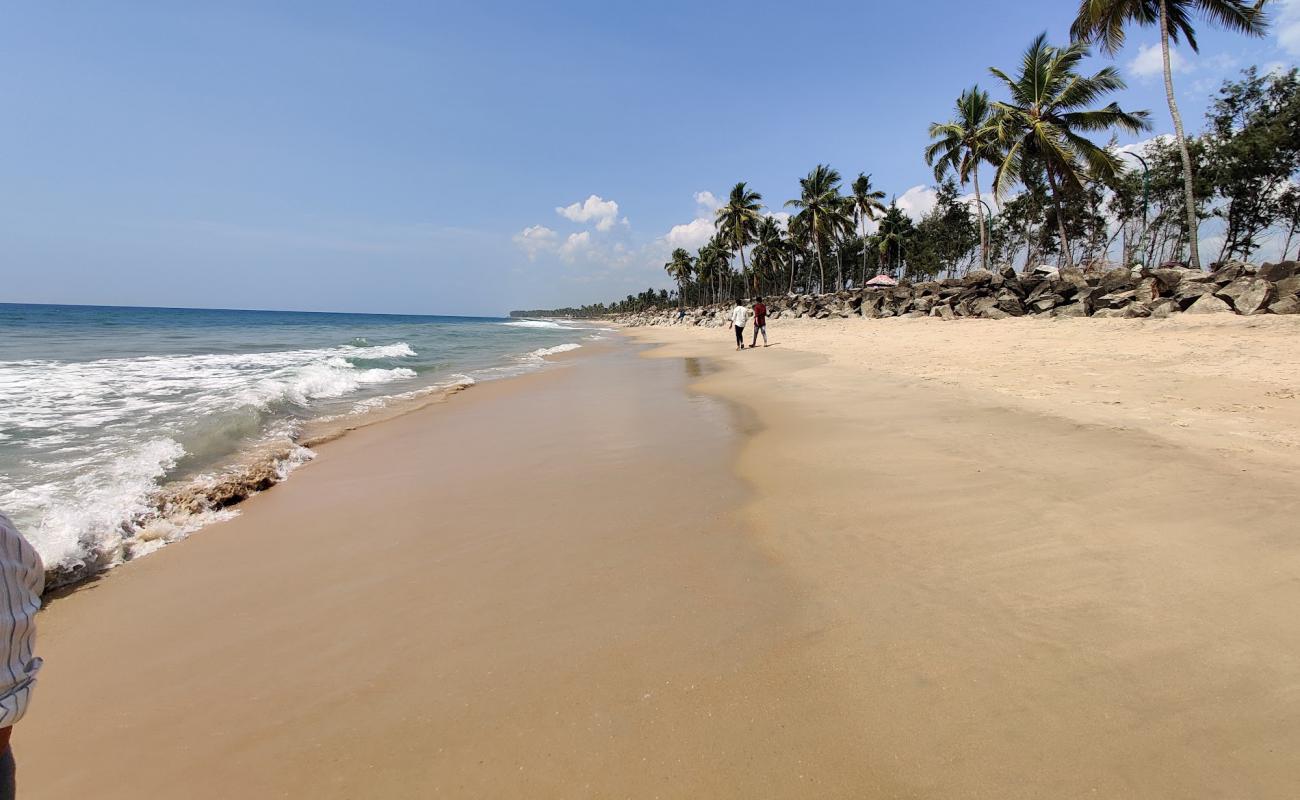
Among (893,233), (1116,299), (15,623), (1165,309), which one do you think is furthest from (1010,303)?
(893,233)

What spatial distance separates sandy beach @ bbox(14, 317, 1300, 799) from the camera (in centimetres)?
192

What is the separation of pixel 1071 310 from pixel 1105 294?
→ 88 centimetres

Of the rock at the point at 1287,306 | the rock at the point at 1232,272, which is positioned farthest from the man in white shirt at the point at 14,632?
the rock at the point at 1232,272

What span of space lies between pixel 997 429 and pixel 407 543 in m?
5.96

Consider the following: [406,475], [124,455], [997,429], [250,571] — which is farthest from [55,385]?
[997,429]

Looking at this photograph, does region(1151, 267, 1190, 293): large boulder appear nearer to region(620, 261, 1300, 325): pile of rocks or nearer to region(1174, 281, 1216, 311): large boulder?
region(620, 261, 1300, 325): pile of rocks

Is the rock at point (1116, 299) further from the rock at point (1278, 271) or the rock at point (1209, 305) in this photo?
the rock at point (1278, 271)

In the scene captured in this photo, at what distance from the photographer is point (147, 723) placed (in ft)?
7.65

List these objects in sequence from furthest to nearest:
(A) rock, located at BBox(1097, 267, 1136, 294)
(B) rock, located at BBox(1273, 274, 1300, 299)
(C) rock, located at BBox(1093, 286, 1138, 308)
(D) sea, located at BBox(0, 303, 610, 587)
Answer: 1. (A) rock, located at BBox(1097, 267, 1136, 294)
2. (C) rock, located at BBox(1093, 286, 1138, 308)
3. (B) rock, located at BBox(1273, 274, 1300, 299)
4. (D) sea, located at BBox(0, 303, 610, 587)

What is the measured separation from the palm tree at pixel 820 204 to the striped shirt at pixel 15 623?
47044 millimetres

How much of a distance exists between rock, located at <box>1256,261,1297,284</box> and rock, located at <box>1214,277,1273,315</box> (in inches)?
7.8

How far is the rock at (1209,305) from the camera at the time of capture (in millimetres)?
12297

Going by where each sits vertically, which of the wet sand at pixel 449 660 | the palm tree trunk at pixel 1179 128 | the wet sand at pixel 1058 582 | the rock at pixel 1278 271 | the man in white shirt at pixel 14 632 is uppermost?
the palm tree trunk at pixel 1179 128

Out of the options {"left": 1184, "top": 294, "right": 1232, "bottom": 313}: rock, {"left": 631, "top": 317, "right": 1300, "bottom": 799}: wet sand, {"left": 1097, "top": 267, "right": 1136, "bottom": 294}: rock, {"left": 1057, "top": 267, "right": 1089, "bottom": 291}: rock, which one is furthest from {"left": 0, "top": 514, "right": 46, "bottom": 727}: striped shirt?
{"left": 1057, "top": 267, "right": 1089, "bottom": 291}: rock
